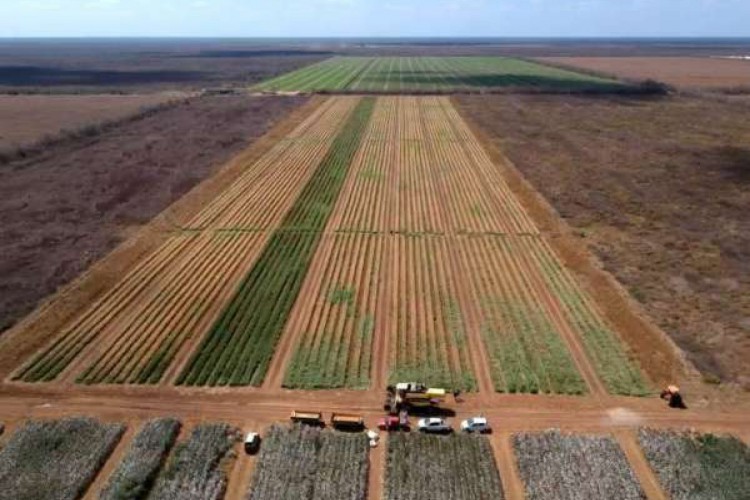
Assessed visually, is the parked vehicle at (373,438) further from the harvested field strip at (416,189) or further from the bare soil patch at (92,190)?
the harvested field strip at (416,189)

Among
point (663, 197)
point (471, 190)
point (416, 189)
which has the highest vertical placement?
point (416, 189)

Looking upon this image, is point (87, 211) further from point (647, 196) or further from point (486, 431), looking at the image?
point (647, 196)

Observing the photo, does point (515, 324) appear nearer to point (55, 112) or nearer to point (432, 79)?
point (55, 112)

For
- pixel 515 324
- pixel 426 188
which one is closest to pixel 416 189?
pixel 426 188

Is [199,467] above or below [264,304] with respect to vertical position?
below

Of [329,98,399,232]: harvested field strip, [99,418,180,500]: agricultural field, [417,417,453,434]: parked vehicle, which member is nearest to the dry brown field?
[329,98,399,232]: harvested field strip

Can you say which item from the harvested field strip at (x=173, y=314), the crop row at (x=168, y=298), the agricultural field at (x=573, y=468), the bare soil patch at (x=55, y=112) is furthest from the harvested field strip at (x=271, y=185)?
the bare soil patch at (x=55, y=112)
